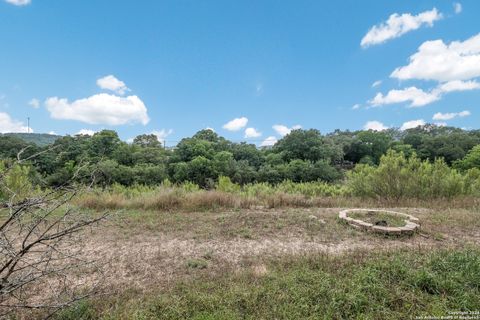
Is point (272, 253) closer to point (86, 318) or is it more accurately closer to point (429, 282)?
point (429, 282)

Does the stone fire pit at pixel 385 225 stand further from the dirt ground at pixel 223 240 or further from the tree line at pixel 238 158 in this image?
the tree line at pixel 238 158

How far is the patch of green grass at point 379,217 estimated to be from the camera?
16.6 feet

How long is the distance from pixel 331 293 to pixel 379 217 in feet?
12.3

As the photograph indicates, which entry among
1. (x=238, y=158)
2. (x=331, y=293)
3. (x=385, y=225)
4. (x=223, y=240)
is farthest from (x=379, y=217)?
(x=238, y=158)

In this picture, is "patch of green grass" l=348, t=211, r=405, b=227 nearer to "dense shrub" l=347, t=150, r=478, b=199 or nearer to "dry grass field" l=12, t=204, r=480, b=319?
"dry grass field" l=12, t=204, r=480, b=319

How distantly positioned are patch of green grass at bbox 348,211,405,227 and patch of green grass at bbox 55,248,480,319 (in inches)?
73.6

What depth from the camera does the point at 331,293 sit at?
2.50 m

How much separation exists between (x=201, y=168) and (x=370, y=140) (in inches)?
1258

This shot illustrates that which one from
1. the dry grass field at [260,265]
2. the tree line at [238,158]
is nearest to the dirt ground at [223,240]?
the dry grass field at [260,265]

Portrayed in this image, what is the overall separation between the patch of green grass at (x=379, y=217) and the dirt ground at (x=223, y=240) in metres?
0.40

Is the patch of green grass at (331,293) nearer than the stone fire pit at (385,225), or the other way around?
the patch of green grass at (331,293)

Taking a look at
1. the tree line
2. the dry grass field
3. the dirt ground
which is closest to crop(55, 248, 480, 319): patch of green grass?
the dry grass field

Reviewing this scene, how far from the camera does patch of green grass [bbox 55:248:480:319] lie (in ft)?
7.46

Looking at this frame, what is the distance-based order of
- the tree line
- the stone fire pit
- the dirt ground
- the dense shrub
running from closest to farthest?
1. the dirt ground
2. the stone fire pit
3. the dense shrub
4. the tree line
